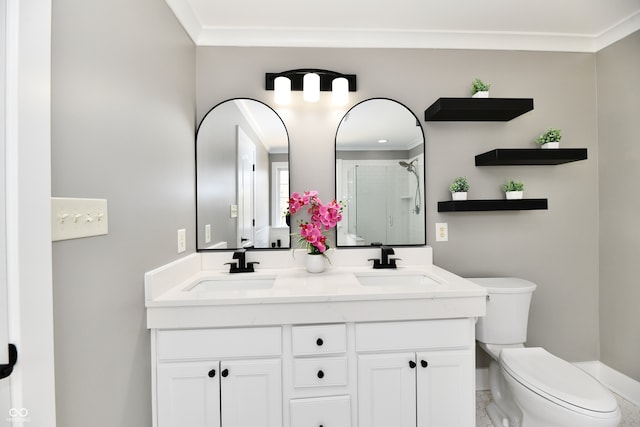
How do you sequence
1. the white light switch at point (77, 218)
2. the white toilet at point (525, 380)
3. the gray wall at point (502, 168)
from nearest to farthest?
1. the white light switch at point (77, 218)
2. the white toilet at point (525, 380)
3. the gray wall at point (502, 168)

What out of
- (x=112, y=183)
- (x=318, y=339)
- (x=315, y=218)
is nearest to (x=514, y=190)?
(x=315, y=218)

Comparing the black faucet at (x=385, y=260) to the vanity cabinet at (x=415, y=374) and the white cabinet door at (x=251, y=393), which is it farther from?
the white cabinet door at (x=251, y=393)

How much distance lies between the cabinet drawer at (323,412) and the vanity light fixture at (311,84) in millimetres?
1640

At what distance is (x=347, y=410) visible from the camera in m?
1.32

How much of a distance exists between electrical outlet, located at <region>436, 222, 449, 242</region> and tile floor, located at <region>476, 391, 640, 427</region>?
3.39 feet

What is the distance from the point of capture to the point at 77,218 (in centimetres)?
87

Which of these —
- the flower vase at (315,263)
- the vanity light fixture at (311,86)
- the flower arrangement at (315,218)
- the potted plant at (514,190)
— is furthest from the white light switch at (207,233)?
the potted plant at (514,190)

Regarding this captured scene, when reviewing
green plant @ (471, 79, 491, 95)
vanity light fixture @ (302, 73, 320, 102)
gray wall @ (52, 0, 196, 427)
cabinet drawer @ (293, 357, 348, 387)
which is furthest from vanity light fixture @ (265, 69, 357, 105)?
cabinet drawer @ (293, 357, 348, 387)

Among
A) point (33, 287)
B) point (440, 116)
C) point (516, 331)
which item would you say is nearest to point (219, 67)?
point (440, 116)

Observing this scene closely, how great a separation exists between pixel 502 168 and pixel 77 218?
225 cm

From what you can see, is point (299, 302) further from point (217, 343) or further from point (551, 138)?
point (551, 138)

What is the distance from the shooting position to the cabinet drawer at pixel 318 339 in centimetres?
130

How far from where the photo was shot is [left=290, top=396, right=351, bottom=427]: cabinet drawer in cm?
131

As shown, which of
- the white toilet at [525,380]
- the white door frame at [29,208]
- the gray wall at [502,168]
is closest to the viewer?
the white door frame at [29,208]
